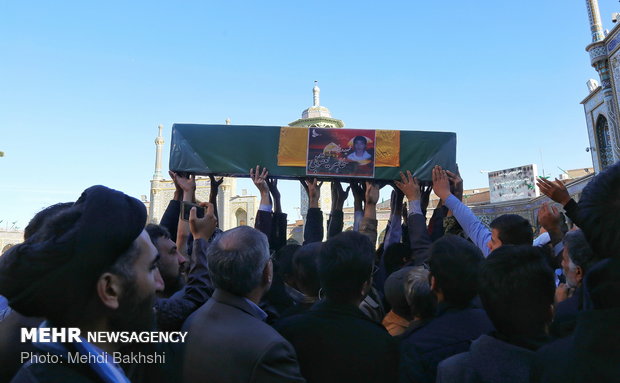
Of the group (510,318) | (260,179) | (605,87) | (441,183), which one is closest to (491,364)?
(510,318)

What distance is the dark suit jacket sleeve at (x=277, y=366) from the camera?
140cm

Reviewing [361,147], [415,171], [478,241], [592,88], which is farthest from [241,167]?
[592,88]

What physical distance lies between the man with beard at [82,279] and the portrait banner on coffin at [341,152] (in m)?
2.94

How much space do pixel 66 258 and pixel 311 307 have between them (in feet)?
3.44

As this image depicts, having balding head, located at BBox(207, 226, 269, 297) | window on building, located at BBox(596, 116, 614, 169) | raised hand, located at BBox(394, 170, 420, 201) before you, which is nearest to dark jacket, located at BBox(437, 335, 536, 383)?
balding head, located at BBox(207, 226, 269, 297)

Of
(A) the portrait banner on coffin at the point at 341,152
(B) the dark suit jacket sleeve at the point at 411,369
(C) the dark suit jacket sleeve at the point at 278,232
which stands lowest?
(B) the dark suit jacket sleeve at the point at 411,369

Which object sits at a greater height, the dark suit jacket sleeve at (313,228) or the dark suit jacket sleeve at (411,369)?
the dark suit jacket sleeve at (313,228)

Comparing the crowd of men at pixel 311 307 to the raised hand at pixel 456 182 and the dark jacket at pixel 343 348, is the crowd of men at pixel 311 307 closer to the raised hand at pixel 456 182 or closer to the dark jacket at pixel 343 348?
the dark jacket at pixel 343 348

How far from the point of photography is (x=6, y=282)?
1014 millimetres

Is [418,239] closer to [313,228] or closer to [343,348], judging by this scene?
[313,228]

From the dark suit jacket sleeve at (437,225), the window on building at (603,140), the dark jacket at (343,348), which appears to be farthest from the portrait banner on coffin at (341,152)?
the window on building at (603,140)

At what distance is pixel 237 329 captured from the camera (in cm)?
152

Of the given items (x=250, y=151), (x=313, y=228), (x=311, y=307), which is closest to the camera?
(x=311, y=307)

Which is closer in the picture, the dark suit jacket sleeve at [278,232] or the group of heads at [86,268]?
the group of heads at [86,268]
